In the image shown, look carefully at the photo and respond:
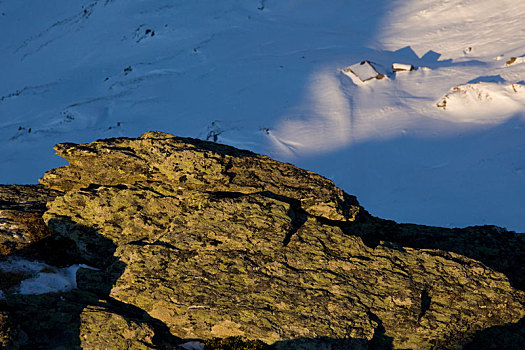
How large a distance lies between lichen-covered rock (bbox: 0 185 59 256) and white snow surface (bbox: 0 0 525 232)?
47.5 feet

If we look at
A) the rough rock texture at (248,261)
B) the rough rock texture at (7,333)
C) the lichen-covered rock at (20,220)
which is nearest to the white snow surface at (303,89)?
the rough rock texture at (248,261)

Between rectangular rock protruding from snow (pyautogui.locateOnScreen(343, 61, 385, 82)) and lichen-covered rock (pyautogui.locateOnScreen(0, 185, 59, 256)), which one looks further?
rectangular rock protruding from snow (pyautogui.locateOnScreen(343, 61, 385, 82))

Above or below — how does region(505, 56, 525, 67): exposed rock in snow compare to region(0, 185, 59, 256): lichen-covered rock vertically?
below

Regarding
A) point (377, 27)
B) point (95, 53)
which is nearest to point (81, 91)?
point (95, 53)

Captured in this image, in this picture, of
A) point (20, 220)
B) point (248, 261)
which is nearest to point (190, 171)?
point (248, 261)

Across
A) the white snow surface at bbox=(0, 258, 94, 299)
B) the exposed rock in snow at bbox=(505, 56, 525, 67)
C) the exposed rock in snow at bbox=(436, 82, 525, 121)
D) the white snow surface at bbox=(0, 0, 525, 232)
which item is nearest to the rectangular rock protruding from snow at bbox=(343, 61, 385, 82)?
the white snow surface at bbox=(0, 0, 525, 232)

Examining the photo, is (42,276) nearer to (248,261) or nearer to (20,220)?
(20,220)

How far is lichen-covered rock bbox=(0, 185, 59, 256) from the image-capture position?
8.95 metres

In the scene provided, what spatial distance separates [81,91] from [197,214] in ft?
78.0

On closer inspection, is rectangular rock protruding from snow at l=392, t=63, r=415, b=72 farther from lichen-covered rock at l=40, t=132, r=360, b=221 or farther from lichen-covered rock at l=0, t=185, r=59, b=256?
lichen-covered rock at l=0, t=185, r=59, b=256

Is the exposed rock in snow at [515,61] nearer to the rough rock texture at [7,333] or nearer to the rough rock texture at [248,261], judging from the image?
the rough rock texture at [248,261]

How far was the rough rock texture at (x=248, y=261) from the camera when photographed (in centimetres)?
807

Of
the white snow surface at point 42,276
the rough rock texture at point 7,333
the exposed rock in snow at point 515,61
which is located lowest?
the exposed rock in snow at point 515,61

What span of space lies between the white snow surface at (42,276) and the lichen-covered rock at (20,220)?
415 millimetres
